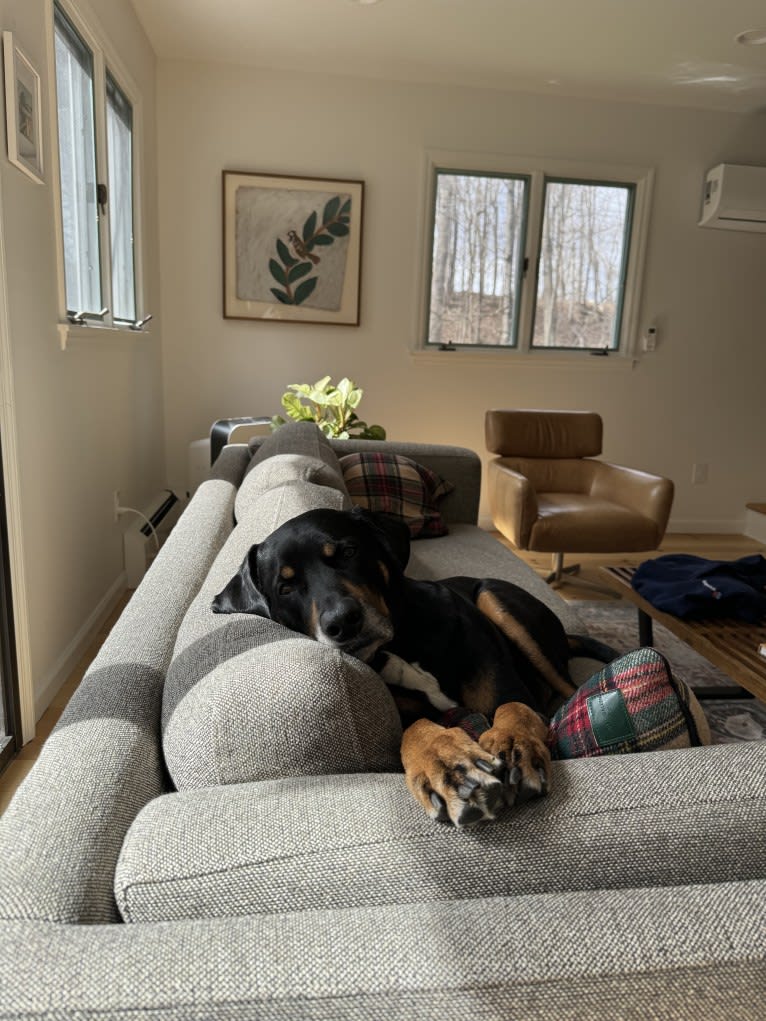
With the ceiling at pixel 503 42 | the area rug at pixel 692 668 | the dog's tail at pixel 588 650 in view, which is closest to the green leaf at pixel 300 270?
the ceiling at pixel 503 42

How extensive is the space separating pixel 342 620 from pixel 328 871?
40cm

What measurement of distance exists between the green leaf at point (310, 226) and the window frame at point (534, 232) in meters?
0.65

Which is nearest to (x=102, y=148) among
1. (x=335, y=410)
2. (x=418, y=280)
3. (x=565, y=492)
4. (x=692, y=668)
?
(x=335, y=410)

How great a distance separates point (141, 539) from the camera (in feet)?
11.9

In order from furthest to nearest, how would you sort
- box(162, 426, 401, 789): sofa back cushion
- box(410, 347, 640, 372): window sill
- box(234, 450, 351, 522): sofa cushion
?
1. box(410, 347, 640, 372): window sill
2. box(234, 450, 351, 522): sofa cushion
3. box(162, 426, 401, 789): sofa back cushion

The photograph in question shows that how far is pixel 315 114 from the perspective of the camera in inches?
171

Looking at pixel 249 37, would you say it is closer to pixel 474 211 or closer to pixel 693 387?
pixel 474 211

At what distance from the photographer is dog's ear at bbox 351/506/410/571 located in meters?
1.29

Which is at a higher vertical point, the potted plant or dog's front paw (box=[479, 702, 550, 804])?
the potted plant

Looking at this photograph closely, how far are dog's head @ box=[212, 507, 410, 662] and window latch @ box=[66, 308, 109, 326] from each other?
1.90 metres

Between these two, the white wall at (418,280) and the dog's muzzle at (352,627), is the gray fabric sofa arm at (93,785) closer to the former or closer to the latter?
the dog's muzzle at (352,627)

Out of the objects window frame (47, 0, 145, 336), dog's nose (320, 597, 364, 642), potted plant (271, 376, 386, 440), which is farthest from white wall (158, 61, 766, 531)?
dog's nose (320, 597, 364, 642)

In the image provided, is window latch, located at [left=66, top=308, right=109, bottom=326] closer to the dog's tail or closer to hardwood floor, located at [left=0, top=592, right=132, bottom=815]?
hardwood floor, located at [left=0, top=592, right=132, bottom=815]

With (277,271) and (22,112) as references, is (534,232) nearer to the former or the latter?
(277,271)
